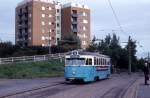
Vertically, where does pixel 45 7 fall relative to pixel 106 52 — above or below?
above

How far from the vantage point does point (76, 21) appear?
436 feet

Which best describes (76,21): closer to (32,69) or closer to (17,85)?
(32,69)

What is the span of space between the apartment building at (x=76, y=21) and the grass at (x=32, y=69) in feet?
199

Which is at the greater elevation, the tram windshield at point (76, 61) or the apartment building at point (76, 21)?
the apartment building at point (76, 21)

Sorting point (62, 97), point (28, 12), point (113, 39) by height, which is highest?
point (28, 12)

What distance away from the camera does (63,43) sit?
11500 cm

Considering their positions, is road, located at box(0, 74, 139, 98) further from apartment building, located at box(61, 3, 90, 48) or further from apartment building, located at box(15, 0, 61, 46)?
apartment building, located at box(61, 3, 90, 48)

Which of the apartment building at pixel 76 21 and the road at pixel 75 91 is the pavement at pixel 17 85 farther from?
the apartment building at pixel 76 21

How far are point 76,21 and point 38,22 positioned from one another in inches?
475

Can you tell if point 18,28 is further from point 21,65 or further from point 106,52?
point 21,65

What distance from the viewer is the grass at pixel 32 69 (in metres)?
53.2

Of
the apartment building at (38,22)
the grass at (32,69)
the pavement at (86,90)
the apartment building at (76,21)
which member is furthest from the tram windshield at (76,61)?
the apartment building at (76,21)

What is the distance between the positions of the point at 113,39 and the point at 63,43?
45.8 feet

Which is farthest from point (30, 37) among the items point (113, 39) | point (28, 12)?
point (113, 39)
